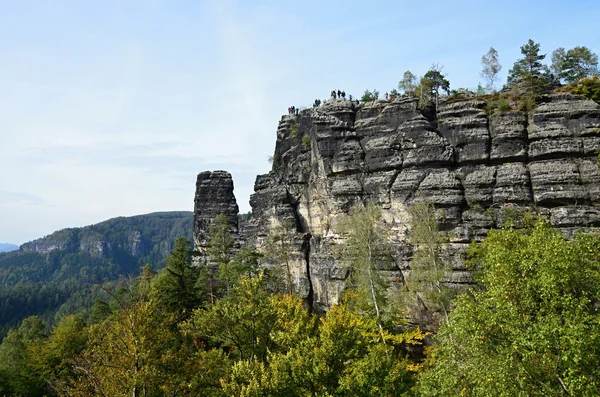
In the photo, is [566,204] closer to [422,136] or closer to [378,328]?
[422,136]

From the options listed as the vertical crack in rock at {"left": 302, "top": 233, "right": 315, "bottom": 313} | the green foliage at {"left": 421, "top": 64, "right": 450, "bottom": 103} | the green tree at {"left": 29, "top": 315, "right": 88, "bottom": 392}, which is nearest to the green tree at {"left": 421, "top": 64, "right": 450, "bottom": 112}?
the green foliage at {"left": 421, "top": 64, "right": 450, "bottom": 103}

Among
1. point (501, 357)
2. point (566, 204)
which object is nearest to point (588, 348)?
point (501, 357)

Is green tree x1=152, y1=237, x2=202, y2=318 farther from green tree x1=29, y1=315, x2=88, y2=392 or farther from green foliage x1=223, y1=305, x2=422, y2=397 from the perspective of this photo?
green foliage x1=223, y1=305, x2=422, y2=397

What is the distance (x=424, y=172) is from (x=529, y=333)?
2892cm

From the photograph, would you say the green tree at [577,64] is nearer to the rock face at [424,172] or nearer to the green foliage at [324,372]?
the rock face at [424,172]

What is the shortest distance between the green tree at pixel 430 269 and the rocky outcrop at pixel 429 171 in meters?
3.57

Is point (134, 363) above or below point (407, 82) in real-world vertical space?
below

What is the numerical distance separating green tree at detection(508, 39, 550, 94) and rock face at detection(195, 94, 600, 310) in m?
2.59

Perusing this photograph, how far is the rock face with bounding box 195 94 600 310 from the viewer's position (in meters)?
36.3

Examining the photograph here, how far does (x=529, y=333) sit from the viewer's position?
46.5 ft

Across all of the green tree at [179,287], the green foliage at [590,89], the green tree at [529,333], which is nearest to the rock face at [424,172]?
the green foliage at [590,89]

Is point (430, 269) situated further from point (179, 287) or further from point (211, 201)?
point (211, 201)

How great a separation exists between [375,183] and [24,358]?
46.1 metres

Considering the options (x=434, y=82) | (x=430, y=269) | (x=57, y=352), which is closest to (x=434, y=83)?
(x=434, y=82)
